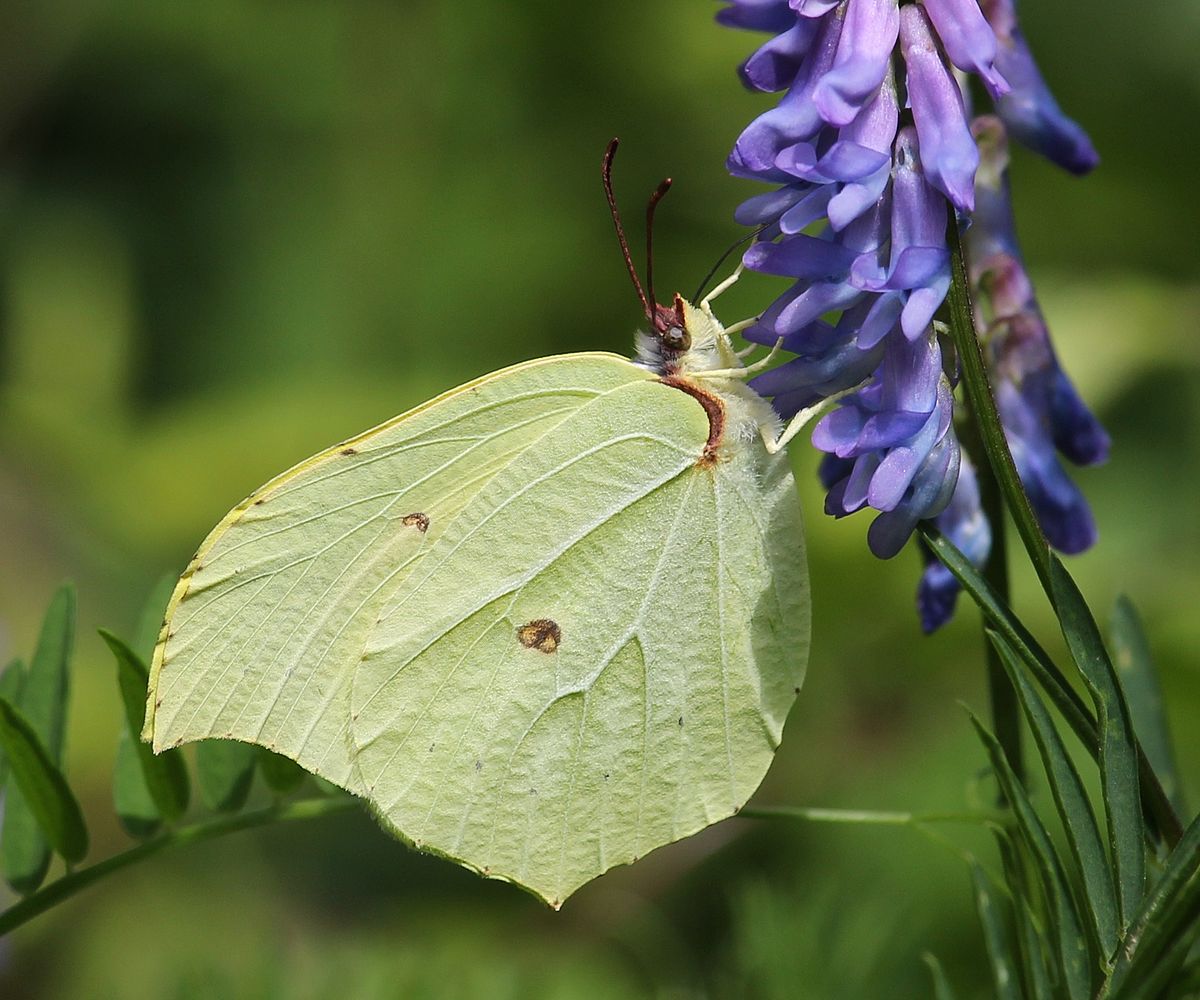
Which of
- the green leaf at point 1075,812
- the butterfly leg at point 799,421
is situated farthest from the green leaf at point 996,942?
the butterfly leg at point 799,421

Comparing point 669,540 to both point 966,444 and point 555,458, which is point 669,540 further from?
point 966,444

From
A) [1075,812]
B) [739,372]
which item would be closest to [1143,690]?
[1075,812]

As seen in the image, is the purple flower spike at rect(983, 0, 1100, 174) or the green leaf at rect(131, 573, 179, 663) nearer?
the purple flower spike at rect(983, 0, 1100, 174)

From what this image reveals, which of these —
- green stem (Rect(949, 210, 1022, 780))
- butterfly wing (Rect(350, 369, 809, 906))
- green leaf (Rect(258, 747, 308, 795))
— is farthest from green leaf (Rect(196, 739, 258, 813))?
green stem (Rect(949, 210, 1022, 780))

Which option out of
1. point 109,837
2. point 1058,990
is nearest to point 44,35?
point 109,837

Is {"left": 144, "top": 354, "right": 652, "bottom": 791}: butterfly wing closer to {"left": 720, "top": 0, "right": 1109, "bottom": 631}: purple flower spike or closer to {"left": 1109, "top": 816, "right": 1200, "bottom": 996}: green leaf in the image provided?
{"left": 720, "top": 0, "right": 1109, "bottom": 631}: purple flower spike

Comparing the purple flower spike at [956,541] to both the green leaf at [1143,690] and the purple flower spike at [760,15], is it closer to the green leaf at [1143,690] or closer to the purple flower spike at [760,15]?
the green leaf at [1143,690]
